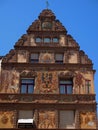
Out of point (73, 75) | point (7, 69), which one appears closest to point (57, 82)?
point (73, 75)

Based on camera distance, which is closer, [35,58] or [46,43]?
[35,58]

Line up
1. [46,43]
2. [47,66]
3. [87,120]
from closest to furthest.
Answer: [87,120]
[47,66]
[46,43]

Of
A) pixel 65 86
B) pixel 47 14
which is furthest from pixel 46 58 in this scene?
pixel 47 14

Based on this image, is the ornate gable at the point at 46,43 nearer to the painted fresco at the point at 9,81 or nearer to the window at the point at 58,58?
the window at the point at 58,58

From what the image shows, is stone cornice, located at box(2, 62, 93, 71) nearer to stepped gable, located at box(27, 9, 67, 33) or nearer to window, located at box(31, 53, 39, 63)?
window, located at box(31, 53, 39, 63)

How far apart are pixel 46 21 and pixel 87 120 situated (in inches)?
325

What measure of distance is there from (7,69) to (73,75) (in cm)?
440

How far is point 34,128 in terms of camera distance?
2077cm

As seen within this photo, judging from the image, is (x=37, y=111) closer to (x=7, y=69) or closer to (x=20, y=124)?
(x=20, y=124)

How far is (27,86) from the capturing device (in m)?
22.7

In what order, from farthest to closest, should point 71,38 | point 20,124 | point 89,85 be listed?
point 71,38 → point 89,85 → point 20,124

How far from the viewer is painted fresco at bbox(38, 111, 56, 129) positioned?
68.8ft

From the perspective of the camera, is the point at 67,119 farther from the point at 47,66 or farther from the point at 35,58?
the point at 35,58

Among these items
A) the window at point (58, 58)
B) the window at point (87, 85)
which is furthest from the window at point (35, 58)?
the window at point (87, 85)
